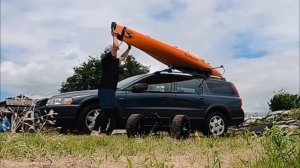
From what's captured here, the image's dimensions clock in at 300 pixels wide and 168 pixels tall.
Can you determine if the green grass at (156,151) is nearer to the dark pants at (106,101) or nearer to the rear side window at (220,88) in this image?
the dark pants at (106,101)

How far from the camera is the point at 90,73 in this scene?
42.5 meters

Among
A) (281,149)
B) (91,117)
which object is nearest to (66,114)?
(91,117)

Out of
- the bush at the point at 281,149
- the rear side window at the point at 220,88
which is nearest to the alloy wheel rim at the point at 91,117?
the rear side window at the point at 220,88

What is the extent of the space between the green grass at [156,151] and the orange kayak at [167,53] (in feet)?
18.5

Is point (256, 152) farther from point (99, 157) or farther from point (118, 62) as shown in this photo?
point (118, 62)

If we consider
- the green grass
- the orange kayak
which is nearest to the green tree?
the orange kayak

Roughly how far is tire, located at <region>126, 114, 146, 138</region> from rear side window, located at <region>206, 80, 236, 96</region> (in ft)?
10.9

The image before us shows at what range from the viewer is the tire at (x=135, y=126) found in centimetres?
959

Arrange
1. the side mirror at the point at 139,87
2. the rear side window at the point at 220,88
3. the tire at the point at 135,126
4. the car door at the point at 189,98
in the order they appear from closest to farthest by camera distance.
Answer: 1. the tire at the point at 135,126
2. the side mirror at the point at 139,87
3. the car door at the point at 189,98
4. the rear side window at the point at 220,88

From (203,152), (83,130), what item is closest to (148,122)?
(83,130)

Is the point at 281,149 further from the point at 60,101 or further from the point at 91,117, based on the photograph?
the point at 60,101

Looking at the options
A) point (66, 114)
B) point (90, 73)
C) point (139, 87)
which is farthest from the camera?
point (90, 73)

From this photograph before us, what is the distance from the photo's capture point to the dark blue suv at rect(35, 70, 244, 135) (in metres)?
11.1

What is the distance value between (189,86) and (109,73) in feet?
11.0
